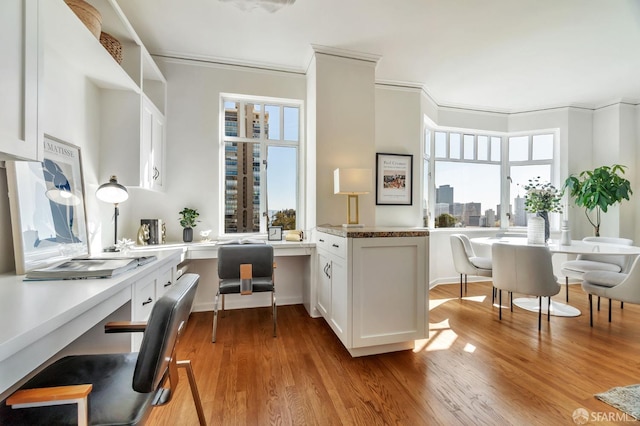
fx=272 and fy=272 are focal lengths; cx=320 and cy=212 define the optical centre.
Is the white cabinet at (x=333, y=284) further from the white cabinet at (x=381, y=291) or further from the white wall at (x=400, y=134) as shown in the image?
the white wall at (x=400, y=134)

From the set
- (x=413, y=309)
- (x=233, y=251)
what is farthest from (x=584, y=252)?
(x=233, y=251)

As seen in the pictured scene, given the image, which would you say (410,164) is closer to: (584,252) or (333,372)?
(584,252)

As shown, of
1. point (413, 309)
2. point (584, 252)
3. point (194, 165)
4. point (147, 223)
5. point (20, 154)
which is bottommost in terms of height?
point (413, 309)

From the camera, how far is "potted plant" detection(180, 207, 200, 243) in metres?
2.97

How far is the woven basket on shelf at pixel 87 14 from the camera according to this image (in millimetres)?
1580

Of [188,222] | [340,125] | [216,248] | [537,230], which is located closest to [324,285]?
[216,248]

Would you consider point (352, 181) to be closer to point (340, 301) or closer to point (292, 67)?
point (340, 301)

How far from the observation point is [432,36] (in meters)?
2.76

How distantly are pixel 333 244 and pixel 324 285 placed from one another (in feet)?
1.72

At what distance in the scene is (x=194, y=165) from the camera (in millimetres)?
3137

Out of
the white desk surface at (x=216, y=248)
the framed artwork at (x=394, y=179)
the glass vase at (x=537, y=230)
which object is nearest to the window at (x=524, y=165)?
the glass vase at (x=537, y=230)

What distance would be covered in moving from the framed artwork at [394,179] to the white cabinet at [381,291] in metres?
1.62

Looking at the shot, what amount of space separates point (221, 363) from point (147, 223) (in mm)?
1624

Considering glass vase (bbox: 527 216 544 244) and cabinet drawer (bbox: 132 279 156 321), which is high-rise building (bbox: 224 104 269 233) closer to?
cabinet drawer (bbox: 132 279 156 321)
